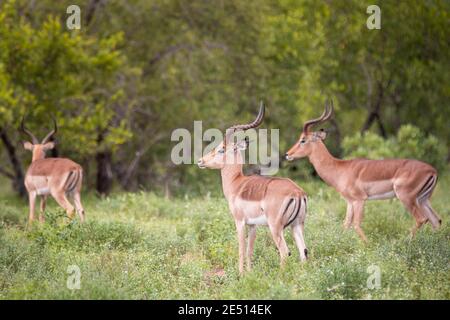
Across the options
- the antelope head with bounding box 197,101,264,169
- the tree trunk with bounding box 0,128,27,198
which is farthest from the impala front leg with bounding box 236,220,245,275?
the tree trunk with bounding box 0,128,27,198

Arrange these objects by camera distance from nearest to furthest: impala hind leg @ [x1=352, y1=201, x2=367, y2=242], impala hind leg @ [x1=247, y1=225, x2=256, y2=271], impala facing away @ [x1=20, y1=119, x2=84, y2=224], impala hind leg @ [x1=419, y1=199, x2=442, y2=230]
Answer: impala hind leg @ [x1=247, y1=225, x2=256, y2=271], impala hind leg @ [x1=352, y1=201, x2=367, y2=242], impala hind leg @ [x1=419, y1=199, x2=442, y2=230], impala facing away @ [x1=20, y1=119, x2=84, y2=224]

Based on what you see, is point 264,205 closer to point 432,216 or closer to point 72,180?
point 432,216

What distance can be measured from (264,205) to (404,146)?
8984 millimetres

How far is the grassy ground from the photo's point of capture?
22.7 feet

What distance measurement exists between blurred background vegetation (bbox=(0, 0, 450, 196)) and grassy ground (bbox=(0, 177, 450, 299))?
19.8 feet

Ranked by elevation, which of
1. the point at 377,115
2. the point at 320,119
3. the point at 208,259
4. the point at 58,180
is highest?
the point at 377,115

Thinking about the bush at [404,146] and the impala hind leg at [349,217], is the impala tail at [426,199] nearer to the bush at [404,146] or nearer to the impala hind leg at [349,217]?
the impala hind leg at [349,217]

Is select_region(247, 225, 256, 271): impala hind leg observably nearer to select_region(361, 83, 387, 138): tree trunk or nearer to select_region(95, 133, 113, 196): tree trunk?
select_region(95, 133, 113, 196): tree trunk

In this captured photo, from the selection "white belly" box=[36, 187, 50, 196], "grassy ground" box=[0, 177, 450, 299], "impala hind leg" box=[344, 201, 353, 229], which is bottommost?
"grassy ground" box=[0, 177, 450, 299]

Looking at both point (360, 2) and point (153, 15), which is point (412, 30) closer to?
point (360, 2)

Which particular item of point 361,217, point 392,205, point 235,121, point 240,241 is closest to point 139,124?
point 235,121

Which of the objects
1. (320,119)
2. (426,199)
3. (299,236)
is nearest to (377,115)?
(320,119)

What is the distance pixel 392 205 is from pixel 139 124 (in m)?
8.02

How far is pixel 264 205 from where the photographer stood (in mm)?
7930
